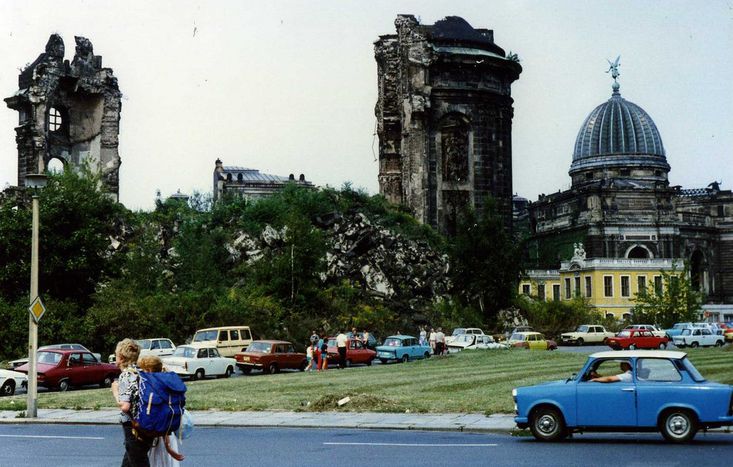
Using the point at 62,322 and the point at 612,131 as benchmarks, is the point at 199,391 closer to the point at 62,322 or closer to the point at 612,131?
the point at 62,322

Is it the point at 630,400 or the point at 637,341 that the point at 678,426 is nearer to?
the point at 630,400

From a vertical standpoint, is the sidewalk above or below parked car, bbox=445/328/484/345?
below

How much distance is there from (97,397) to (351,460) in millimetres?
14545

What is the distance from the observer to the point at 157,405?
10758 mm

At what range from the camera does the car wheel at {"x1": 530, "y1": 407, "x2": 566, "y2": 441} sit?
17891mm

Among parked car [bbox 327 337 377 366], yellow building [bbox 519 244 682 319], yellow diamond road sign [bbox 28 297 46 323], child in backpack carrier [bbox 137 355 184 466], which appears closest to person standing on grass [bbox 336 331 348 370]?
parked car [bbox 327 337 377 366]

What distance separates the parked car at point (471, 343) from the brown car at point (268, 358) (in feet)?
44.5

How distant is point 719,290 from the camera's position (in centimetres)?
12988

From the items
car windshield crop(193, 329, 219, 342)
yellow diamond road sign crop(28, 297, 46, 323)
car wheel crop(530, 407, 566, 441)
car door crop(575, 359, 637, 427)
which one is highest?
yellow diamond road sign crop(28, 297, 46, 323)

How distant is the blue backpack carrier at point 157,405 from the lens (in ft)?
35.3

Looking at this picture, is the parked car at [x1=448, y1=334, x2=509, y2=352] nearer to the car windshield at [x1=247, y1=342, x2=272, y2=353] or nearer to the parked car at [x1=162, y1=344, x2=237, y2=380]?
the car windshield at [x1=247, y1=342, x2=272, y2=353]

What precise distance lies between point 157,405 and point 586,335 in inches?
2224

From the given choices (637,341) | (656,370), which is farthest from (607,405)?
(637,341)

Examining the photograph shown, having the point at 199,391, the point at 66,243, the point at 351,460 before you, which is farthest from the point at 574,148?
the point at 351,460
